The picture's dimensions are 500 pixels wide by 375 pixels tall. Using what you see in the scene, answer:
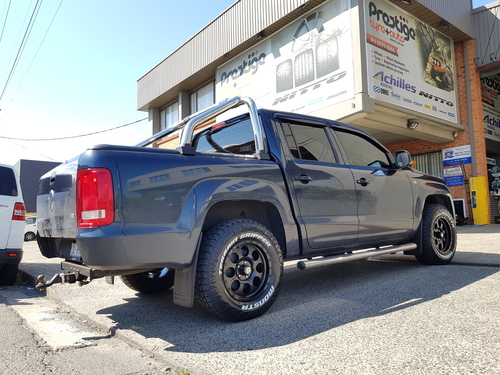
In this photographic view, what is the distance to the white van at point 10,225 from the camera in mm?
5250

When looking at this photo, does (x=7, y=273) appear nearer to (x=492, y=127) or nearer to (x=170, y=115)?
(x=170, y=115)

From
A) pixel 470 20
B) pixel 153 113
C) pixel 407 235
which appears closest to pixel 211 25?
pixel 153 113

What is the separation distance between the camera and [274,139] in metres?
3.70

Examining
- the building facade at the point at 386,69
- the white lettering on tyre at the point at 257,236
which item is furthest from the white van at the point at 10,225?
the building facade at the point at 386,69

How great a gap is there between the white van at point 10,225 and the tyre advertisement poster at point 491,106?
1564 cm

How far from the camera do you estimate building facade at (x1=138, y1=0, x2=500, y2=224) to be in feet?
35.8

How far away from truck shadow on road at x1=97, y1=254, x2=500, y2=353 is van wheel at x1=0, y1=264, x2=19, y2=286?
2520 millimetres

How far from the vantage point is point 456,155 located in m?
14.0

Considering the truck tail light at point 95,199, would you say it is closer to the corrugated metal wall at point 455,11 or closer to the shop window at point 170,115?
the corrugated metal wall at point 455,11

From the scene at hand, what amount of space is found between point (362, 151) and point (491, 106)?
14085 millimetres

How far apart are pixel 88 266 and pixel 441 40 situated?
47.4ft

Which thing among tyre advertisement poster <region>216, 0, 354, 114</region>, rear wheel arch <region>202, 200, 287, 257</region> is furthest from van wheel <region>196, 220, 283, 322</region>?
tyre advertisement poster <region>216, 0, 354, 114</region>

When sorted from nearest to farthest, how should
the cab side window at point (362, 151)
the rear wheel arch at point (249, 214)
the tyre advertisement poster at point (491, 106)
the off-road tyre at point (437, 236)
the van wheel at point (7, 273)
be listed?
the rear wheel arch at point (249, 214), the cab side window at point (362, 151), the off-road tyre at point (437, 236), the van wheel at point (7, 273), the tyre advertisement poster at point (491, 106)

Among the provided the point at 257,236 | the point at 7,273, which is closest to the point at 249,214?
the point at 257,236
